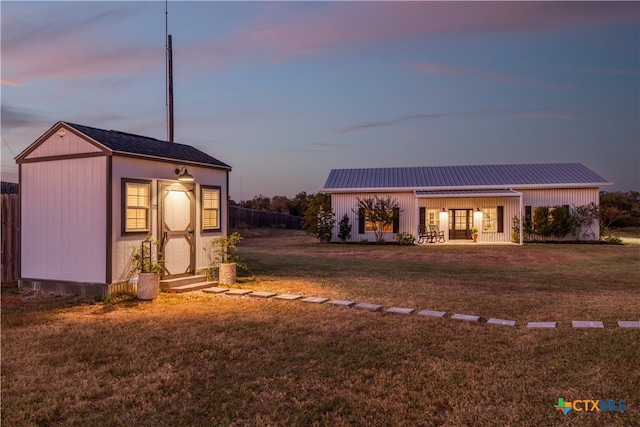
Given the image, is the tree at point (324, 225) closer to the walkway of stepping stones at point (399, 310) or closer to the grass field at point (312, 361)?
the walkway of stepping stones at point (399, 310)

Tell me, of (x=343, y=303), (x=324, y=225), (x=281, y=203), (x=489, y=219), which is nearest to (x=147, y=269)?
(x=343, y=303)

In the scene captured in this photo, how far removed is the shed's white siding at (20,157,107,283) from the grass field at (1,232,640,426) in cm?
63

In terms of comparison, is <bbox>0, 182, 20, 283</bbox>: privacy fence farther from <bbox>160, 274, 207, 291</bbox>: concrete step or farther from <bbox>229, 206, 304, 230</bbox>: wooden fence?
<bbox>229, 206, 304, 230</bbox>: wooden fence

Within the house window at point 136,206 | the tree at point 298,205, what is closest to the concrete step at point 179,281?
the house window at point 136,206

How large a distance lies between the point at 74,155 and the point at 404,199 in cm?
1854

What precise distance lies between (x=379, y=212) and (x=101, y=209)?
17.2m

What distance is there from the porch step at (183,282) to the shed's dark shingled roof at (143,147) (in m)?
2.44

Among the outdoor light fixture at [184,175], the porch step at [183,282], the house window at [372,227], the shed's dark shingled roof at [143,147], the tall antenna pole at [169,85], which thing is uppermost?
the tall antenna pole at [169,85]

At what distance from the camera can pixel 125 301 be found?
7.91 metres

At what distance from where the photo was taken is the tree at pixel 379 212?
78.5ft

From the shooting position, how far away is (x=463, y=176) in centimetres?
2645

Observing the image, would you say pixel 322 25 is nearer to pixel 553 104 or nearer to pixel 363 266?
pixel 363 266

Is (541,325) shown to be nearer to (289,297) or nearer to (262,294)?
(289,297)

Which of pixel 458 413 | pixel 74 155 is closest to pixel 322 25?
pixel 74 155
